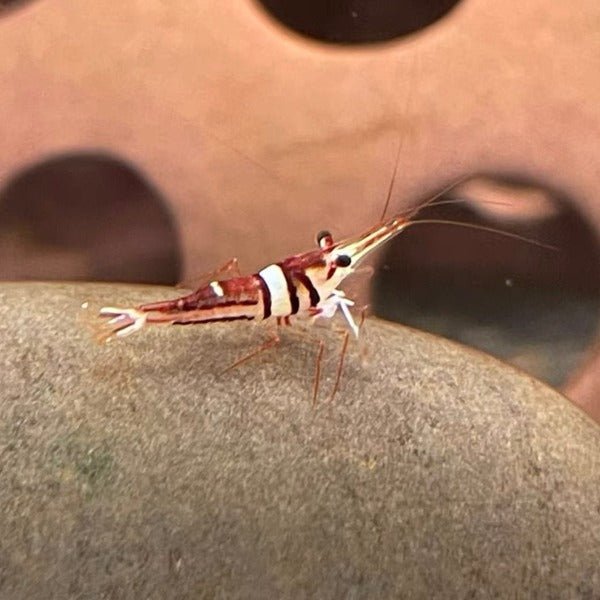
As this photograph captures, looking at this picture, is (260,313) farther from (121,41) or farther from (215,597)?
(121,41)

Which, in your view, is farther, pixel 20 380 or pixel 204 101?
pixel 204 101

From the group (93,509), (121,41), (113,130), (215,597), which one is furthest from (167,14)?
(215,597)

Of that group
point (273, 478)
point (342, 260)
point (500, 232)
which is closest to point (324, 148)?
point (500, 232)

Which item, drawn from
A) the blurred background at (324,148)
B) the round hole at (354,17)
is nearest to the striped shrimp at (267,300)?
the blurred background at (324,148)

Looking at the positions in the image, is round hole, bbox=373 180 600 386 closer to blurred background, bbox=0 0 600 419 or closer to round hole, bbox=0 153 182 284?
blurred background, bbox=0 0 600 419

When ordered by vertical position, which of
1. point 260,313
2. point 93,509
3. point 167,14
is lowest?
point 93,509

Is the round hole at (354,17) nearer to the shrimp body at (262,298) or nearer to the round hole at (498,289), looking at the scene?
the round hole at (498,289)

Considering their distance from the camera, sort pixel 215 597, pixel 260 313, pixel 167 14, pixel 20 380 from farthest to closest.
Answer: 1. pixel 167 14
2. pixel 260 313
3. pixel 20 380
4. pixel 215 597

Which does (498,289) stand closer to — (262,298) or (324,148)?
(324,148)
